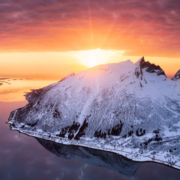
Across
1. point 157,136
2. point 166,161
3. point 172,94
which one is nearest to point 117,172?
point 166,161

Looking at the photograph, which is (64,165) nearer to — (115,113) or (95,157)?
(95,157)

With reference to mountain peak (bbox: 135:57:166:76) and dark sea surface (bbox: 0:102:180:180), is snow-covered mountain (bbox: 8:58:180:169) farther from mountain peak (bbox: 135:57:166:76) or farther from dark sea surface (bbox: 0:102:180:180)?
dark sea surface (bbox: 0:102:180:180)

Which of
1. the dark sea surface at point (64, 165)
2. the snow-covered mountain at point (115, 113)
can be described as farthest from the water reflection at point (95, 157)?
the snow-covered mountain at point (115, 113)

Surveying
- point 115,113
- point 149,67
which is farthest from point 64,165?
point 149,67

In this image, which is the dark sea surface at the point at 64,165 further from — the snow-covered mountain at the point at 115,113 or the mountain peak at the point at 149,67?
the mountain peak at the point at 149,67

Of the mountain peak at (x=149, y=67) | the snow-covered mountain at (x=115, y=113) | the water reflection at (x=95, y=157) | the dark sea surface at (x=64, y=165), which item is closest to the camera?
the dark sea surface at (x=64, y=165)

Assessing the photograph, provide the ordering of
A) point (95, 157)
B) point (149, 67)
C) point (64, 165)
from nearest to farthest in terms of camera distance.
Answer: point (64, 165) → point (95, 157) → point (149, 67)

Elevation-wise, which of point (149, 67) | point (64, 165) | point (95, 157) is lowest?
point (64, 165)
